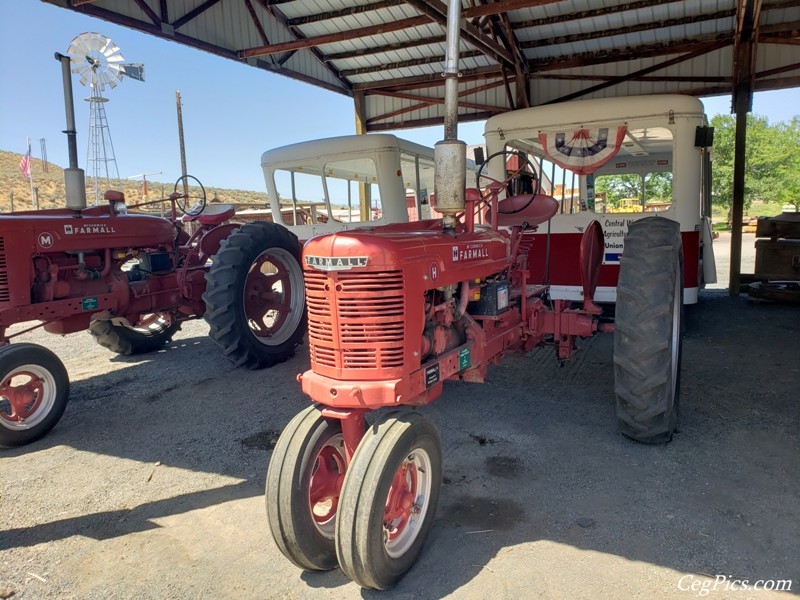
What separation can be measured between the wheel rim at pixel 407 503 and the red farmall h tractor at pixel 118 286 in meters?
3.00

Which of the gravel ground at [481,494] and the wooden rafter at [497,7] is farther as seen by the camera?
the wooden rafter at [497,7]

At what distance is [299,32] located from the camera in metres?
9.26

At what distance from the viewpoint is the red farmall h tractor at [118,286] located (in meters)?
4.07

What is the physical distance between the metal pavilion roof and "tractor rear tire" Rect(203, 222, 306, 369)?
3.43 m

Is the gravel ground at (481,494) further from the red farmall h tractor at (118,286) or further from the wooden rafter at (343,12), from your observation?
the wooden rafter at (343,12)

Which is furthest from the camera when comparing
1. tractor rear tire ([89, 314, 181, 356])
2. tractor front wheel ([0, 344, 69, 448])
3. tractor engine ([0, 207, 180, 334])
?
tractor rear tire ([89, 314, 181, 356])

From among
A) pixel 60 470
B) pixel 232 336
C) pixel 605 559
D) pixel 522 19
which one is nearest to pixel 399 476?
pixel 605 559

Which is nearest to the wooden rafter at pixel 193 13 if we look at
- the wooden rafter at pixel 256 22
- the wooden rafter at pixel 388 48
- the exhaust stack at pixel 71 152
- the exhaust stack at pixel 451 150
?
the wooden rafter at pixel 256 22

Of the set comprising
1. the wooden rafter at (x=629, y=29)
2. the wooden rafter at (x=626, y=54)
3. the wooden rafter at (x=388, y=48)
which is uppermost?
the wooden rafter at (x=388, y=48)

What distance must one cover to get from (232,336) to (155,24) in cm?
504

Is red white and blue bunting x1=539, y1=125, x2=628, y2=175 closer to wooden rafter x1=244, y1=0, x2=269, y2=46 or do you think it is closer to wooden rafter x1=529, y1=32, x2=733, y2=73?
wooden rafter x1=529, y1=32, x2=733, y2=73

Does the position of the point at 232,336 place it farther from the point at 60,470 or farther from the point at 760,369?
the point at 760,369

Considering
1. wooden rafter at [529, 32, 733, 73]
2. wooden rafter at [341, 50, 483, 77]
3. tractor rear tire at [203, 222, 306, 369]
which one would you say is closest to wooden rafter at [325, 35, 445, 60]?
wooden rafter at [341, 50, 483, 77]

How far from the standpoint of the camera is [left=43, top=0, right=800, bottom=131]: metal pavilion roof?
25.6ft
